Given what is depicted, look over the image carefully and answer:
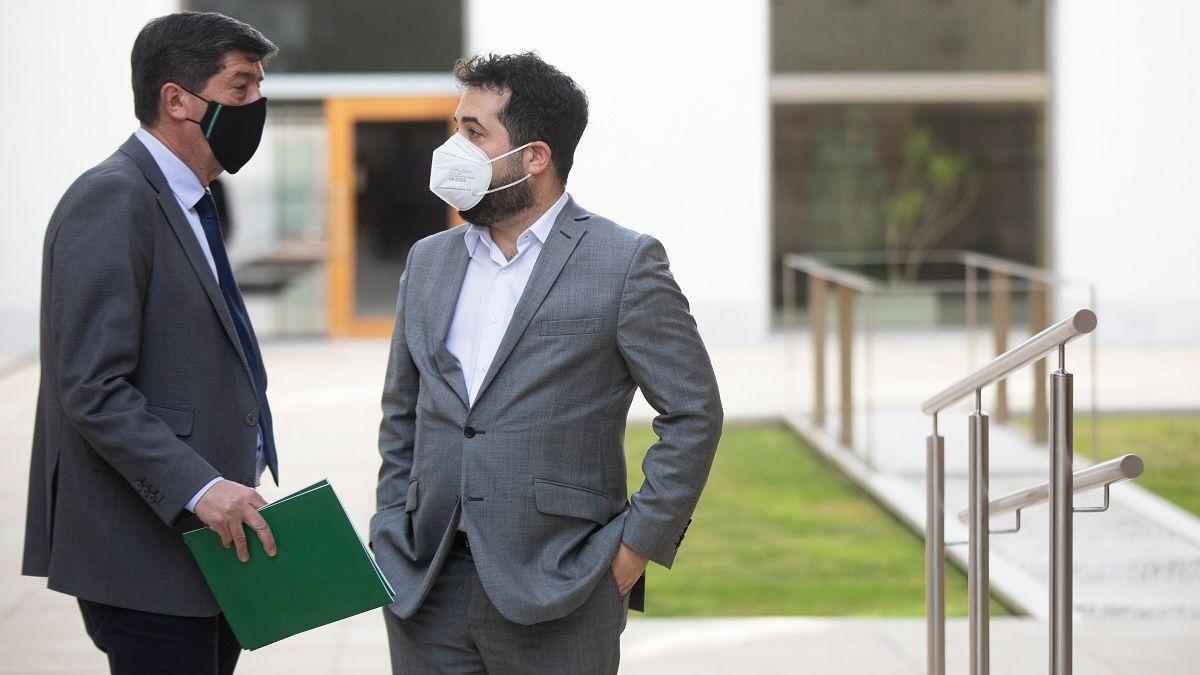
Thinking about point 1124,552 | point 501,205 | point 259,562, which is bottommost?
point 1124,552

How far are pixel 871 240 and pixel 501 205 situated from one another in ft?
39.6

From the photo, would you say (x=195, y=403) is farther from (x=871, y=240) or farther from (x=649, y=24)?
(x=871, y=240)

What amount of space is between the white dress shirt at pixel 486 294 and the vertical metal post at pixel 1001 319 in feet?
20.2

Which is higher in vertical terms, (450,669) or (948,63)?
(948,63)

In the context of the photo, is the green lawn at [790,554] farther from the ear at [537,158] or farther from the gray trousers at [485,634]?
the ear at [537,158]

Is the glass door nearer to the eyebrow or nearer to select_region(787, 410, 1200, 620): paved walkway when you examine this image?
select_region(787, 410, 1200, 620): paved walkway

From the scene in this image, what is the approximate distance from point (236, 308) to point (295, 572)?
0.50 meters

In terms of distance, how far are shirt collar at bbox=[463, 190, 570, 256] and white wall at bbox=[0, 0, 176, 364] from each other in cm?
1117

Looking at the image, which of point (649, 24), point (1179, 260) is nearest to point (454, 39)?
point (649, 24)

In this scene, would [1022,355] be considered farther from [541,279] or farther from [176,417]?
[176,417]

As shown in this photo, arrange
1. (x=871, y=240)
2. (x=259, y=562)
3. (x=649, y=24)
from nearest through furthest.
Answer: (x=259, y=562) < (x=649, y=24) < (x=871, y=240)

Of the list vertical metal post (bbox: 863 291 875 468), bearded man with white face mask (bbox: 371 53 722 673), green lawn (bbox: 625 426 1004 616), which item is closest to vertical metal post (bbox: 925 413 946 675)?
bearded man with white face mask (bbox: 371 53 722 673)

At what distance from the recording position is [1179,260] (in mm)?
13688

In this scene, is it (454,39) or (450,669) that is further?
(454,39)
